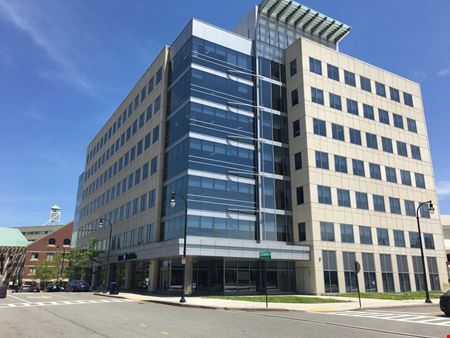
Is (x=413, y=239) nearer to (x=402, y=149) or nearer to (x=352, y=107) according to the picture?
(x=402, y=149)

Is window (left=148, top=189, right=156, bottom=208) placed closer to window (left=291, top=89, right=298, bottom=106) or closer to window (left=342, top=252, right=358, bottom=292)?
window (left=291, top=89, right=298, bottom=106)

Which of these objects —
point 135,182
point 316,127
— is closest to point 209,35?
point 316,127

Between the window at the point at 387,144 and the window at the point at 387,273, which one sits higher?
the window at the point at 387,144

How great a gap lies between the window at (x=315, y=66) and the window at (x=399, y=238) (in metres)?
22.4

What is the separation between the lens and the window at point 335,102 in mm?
49500

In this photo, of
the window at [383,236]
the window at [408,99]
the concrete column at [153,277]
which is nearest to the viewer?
the concrete column at [153,277]

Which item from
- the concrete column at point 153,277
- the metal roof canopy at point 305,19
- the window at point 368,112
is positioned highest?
the metal roof canopy at point 305,19

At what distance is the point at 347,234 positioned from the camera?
45531mm

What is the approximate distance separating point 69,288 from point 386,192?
4552 cm

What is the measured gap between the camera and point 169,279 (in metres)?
42.7

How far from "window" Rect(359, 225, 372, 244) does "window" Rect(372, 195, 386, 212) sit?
326 centimetres

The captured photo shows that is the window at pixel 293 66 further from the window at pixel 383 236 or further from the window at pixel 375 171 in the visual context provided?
the window at pixel 383 236

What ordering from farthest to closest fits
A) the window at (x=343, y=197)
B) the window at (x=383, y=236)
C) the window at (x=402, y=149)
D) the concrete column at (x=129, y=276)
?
the window at (x=402, y=149) < the concrete column at (x=129, y=276) < the window at (x=383, y=236) < the window at (x=343, y=197)

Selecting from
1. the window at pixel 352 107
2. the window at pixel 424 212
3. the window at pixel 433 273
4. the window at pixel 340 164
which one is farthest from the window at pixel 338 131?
the window at pixel 433 273
